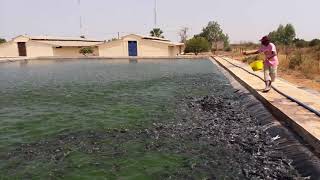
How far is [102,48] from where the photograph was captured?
178 ft

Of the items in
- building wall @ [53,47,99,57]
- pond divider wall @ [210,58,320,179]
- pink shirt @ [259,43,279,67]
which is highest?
pink shirt @ [259,43,279,67]

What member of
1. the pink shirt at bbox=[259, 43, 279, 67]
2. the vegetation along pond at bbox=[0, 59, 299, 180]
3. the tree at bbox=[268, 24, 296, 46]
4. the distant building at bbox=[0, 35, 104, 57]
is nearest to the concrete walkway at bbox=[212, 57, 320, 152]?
the vegetation along pond at bbox=[0, 59, 299, 180]

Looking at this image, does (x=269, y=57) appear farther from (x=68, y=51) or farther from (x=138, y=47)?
(x=68, y=51)

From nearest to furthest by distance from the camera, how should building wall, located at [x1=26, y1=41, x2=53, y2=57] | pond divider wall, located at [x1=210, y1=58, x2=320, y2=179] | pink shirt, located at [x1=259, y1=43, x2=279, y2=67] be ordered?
1. pond divider wall, located at [x1=210, y1=58, x2=320, y2=179]
2. pink shirt, located at [x1=259, y1=43, x2=279, y2=67]
3. building wall, located at [x1=26, y1=41, x2=53, y2=57]

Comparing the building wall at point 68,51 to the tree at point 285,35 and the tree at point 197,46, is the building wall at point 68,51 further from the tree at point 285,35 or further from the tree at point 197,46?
the tree at point 285,35

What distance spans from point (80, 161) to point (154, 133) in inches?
93.0

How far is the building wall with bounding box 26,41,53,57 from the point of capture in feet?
183

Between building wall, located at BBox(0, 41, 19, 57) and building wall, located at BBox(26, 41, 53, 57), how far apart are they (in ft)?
6.99

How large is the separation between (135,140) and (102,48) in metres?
47.4

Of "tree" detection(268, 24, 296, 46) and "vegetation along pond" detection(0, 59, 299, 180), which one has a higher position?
"tree" detection(268, 24, 296, 46)

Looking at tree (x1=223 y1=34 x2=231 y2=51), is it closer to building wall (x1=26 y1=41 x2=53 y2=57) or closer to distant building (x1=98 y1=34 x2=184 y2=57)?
distant building (x1=98 y1=34 x2=184 y2=57)

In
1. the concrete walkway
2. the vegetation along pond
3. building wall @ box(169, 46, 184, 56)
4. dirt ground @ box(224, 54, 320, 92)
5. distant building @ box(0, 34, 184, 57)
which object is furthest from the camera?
building wall @ box(169, 46, 184, 56)

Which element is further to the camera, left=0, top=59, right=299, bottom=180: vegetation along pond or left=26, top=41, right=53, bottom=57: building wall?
left=26, top=41, right=53, bottom=57: building wall

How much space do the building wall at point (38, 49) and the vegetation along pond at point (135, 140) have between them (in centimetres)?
4369
